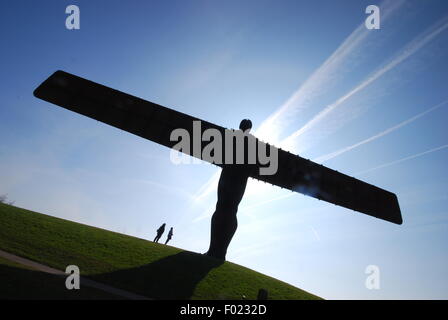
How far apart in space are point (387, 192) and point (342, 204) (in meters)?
2.95

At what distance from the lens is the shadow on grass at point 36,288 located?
20.4 ft

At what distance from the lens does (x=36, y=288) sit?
22.2 ft

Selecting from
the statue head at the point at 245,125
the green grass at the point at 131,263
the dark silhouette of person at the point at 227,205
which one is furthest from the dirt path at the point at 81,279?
the statue head at the point at 245,125

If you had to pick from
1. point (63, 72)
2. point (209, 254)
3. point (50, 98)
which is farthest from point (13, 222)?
point (209, 254)

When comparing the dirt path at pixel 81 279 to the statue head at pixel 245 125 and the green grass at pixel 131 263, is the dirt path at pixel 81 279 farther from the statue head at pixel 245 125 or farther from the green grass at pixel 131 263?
the statue head at pixel 245 125

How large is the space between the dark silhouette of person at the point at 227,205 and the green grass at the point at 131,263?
78 centimetres

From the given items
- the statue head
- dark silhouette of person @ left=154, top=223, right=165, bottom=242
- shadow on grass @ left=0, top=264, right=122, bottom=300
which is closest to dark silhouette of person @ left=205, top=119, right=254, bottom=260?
the statue head

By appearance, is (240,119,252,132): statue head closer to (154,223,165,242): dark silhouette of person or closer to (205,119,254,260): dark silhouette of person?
(205,119,254,260): dark silhouette of person

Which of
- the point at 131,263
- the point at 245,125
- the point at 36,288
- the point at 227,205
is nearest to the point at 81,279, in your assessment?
the point at 36,288

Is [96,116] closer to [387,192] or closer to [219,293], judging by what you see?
[219,293]

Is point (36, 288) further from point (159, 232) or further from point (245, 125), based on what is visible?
point (159, 232)

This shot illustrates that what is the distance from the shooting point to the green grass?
9.66m

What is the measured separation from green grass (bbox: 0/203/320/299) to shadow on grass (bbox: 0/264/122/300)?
1566mm

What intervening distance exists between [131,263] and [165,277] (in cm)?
201
